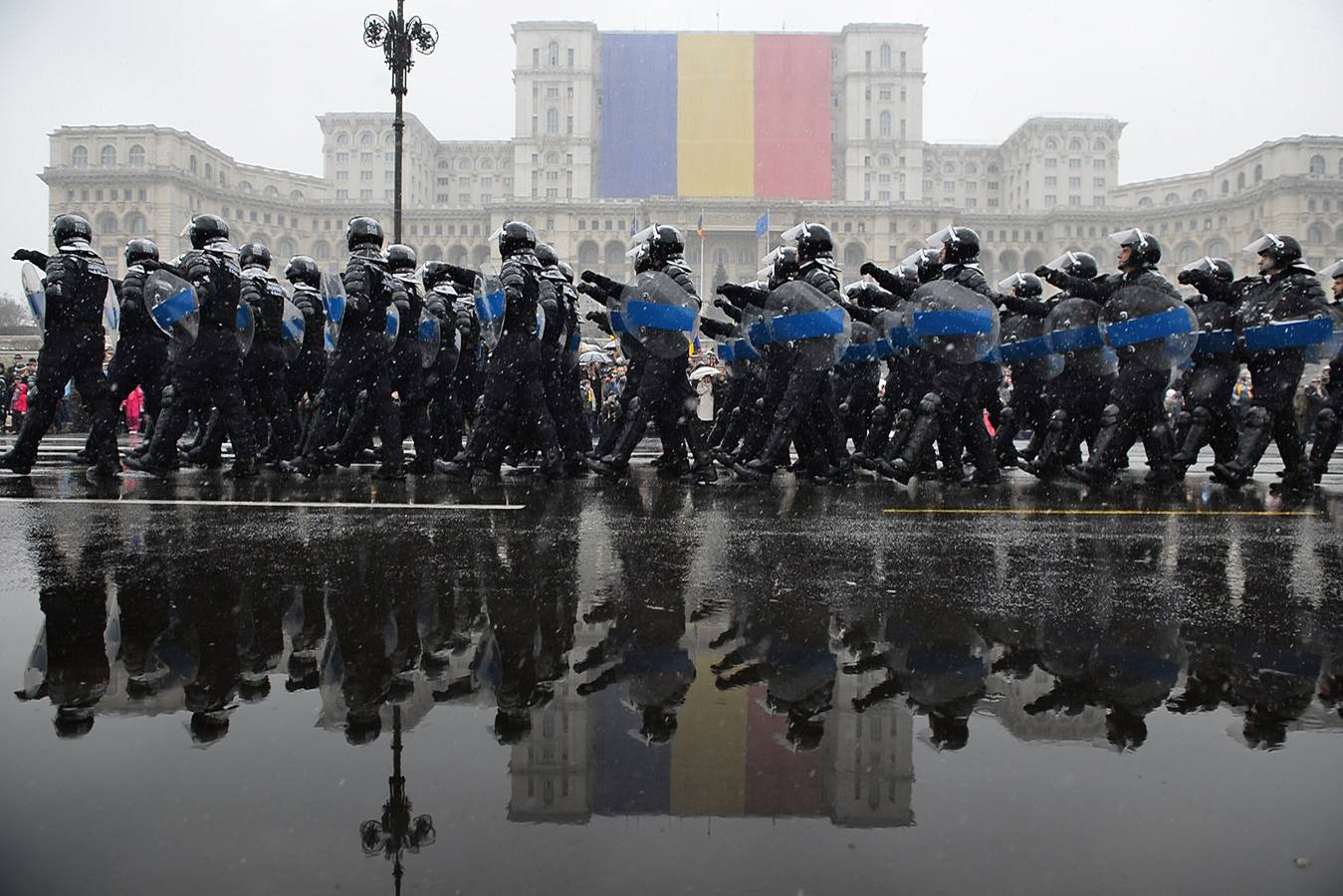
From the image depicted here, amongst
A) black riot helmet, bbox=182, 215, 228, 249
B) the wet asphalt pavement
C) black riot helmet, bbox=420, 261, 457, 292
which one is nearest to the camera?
the wet asphalt pavement

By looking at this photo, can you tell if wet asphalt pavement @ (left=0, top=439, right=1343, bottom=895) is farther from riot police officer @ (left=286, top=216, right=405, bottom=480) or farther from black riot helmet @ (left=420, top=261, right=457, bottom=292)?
black riot helmet @ (left=420, top=261, right=457, bottom=292)

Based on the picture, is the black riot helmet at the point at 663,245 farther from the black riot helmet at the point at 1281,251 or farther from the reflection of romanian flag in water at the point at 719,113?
the reflection of romanian flag in water at the point at 719,113

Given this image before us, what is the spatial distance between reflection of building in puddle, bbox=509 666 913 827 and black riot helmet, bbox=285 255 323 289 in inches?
330

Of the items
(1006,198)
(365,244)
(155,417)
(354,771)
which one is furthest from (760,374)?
(1006,198)

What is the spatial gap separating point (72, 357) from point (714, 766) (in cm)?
796

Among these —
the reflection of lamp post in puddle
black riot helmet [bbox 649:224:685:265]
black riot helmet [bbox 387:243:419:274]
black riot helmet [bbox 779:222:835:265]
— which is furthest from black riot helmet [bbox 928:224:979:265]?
the reflection of lamp post in puddle

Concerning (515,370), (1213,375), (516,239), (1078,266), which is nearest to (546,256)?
(516,239)

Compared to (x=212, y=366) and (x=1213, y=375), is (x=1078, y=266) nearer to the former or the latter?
(x=1213, y=375)

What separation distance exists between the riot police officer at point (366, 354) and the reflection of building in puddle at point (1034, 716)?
21.4ft

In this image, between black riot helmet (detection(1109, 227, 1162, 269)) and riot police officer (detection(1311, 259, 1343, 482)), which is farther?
riot police officer (detection(1311, 259, 1343, 482))

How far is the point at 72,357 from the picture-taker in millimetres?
8242

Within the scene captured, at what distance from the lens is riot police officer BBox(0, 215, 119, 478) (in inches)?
323

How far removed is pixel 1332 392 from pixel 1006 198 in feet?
350

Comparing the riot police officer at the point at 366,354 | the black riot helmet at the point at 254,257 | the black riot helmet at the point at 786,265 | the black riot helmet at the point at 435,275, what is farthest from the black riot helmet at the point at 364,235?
the black riot helmet at the point at 786,265
